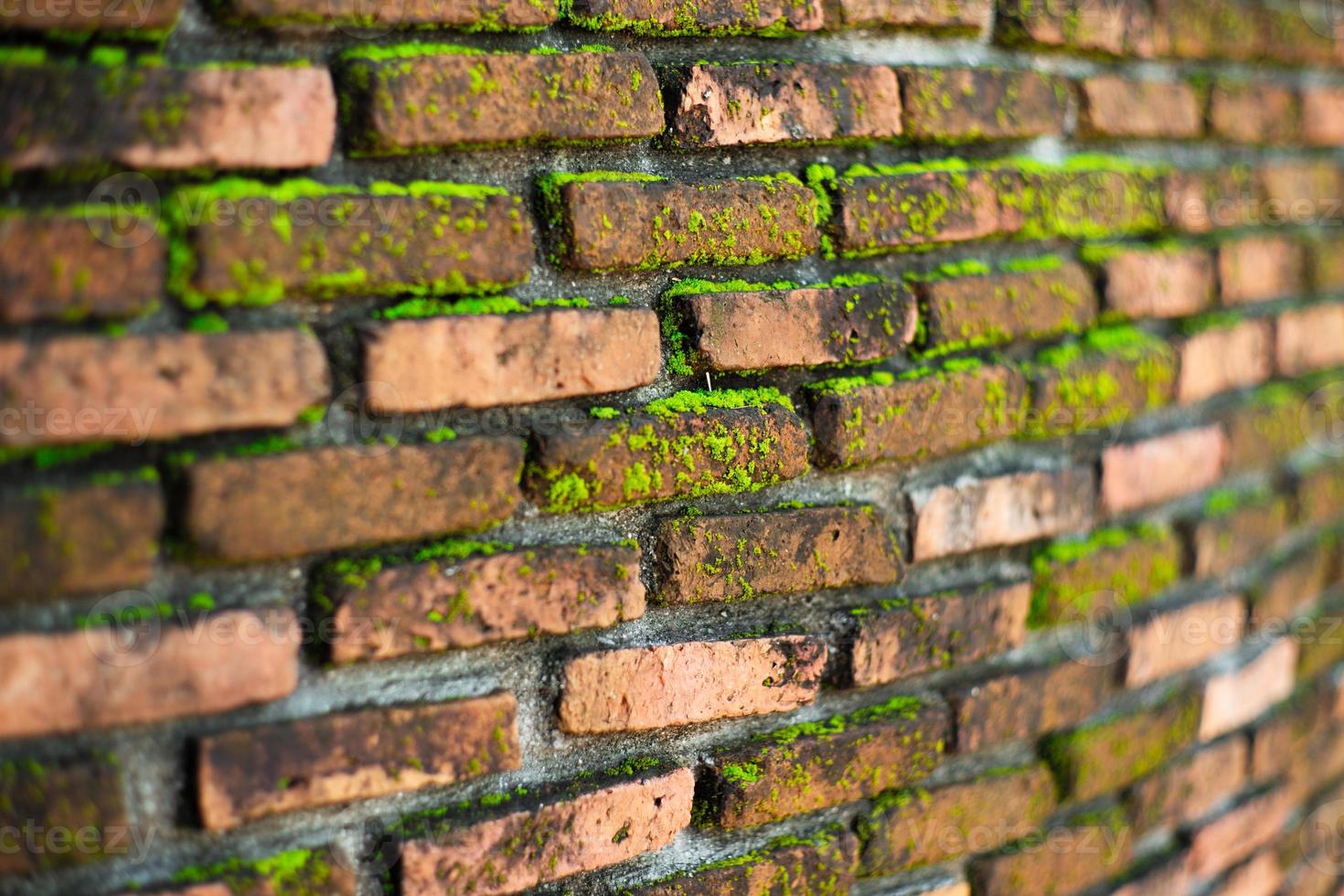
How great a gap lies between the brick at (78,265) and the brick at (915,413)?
2.05 ft

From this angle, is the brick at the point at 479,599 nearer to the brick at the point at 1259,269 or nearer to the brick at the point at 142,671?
the brick at the point at 142,671

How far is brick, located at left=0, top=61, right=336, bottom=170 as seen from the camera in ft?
2.48

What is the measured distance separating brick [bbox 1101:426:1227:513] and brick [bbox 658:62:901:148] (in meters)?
0.55

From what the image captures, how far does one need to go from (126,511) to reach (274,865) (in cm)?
30

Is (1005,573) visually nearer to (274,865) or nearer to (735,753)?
(735,753)

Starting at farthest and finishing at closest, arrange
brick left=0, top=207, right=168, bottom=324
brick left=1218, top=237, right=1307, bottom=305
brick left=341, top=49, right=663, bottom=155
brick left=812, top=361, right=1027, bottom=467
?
brick left=1218, top=237, right=1307, bottom=305 < brick left=812, top=361, right=1027, bottom=467 < brick left=341, top=49, right=663, bottom=155 < brick left=0, top=207, right=168, bottom=324

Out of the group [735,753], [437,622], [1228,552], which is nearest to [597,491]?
[437,622]

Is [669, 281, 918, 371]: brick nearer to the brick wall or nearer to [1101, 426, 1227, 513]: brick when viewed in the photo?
the brick wall

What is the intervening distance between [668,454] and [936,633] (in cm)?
42

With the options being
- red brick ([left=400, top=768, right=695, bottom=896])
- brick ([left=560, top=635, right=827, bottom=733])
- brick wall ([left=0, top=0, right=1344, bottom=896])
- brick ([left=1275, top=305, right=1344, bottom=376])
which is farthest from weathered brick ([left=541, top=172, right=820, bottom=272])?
brick ([left=1275, top=305, right=1344, bottom=376])

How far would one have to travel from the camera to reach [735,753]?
111 centimetres

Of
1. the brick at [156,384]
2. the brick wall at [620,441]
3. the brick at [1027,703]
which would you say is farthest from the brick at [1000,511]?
the brick at [156,384]

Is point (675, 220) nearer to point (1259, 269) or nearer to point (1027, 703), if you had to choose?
point (1027, 703)

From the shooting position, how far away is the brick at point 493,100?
0.88 metres
